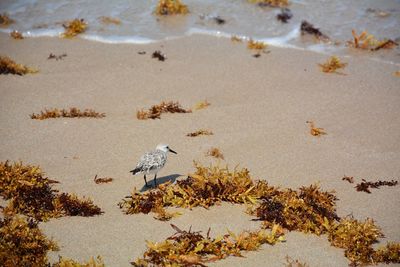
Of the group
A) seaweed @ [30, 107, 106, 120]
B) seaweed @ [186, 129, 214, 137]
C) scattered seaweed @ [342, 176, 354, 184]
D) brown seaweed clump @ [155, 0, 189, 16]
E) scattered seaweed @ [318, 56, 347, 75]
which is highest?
brown seaweed clump @ [155, 0, 189, 16]

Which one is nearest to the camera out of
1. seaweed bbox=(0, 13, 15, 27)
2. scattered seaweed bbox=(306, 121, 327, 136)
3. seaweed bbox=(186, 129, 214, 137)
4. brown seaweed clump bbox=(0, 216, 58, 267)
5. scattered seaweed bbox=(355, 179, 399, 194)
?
brown seaweed clump bbox=(0, 216, 58, 267)

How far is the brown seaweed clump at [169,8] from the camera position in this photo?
14.6 meters

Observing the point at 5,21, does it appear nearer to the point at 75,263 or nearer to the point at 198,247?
the point at 75,263

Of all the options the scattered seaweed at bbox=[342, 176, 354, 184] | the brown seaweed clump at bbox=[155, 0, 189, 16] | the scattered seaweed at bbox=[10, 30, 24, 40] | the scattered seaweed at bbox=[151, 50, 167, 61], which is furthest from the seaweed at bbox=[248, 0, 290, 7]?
the scattered seaweed at bbox=[342, 176, 354, 184]

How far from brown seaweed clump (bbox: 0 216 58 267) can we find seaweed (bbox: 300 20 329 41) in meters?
10.7

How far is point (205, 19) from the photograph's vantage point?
47.2 feet

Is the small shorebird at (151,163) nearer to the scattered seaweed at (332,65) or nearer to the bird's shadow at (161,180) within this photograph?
the bird's shadow at (161,180)

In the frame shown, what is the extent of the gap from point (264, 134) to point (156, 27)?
23.1 feet

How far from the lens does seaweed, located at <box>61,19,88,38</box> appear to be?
511 inches

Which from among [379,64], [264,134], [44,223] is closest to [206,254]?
[44,223]

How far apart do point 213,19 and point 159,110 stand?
21.4 feet

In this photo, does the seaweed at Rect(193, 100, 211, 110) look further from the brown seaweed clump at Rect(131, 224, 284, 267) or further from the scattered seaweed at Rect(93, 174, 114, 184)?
the brown seaweed clump at Rect(131, 224, 284, 267)

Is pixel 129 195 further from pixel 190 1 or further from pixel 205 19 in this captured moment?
pixel 190 1

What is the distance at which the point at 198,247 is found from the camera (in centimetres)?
485
